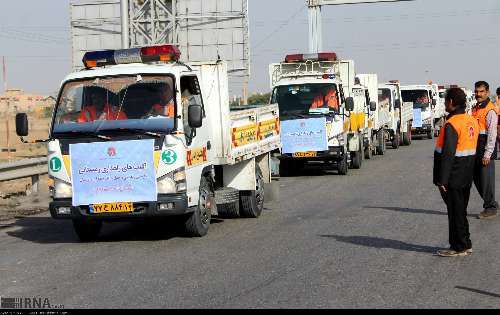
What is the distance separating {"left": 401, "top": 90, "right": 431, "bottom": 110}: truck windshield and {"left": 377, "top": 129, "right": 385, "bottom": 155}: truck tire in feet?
34.5

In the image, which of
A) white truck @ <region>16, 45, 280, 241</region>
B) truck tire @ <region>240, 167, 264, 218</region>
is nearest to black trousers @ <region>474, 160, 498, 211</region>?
truck tire @ <region>240, 167, 264, 218</region>

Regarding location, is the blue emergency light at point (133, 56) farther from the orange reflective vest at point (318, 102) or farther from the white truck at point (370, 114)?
the white truck at point (370, 114)

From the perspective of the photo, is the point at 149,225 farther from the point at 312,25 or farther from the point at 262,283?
the point at 312,25

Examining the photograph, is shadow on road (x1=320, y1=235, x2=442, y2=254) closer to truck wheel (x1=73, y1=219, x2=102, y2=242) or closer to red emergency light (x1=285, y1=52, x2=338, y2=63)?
truck wheel (x1=73, y1=219, x2=102, y2=242)

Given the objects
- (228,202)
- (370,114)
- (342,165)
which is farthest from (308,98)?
(228,202)

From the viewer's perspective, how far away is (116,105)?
11.9 m

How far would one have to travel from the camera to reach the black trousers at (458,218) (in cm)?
998

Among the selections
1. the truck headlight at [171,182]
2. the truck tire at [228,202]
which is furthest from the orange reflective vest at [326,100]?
the truck headlight at [171,182]

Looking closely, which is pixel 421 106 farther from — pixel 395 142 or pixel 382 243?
pixel 382 243

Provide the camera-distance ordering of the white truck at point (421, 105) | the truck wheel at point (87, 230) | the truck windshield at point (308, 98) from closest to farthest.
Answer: the truck wheel at point (87, 230) < the truck windshield at point (308, 98) < the white truck at point (421, 105)

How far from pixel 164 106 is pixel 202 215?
162 cm

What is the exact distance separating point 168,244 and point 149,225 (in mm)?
2360

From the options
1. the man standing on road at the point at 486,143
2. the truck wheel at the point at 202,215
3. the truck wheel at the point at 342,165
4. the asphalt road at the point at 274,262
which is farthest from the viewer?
the truck wheel at the point at 342,165

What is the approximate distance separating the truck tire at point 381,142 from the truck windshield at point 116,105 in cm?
1965
